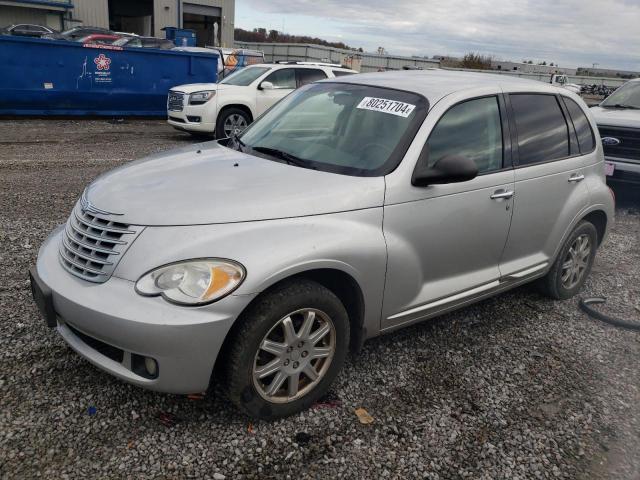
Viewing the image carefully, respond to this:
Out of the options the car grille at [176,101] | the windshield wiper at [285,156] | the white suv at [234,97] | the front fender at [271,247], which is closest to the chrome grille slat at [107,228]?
the front fender at [271,247]

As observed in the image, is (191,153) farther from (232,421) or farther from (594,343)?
(594,343)

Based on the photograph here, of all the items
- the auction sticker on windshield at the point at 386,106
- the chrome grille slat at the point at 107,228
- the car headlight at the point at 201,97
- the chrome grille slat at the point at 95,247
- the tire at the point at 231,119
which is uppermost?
the auction sticker on windshield at the point at 386,106

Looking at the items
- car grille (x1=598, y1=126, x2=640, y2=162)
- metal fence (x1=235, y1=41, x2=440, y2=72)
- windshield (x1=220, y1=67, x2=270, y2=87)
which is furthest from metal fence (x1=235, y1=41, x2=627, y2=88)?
car grille (x1=598, y1=126, x2=640, y2=162)

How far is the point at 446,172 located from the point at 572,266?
222 centimetres

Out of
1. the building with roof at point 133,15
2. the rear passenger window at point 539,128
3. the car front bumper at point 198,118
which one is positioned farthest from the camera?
the building with roof at point 133,15

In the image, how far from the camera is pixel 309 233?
8.99ft

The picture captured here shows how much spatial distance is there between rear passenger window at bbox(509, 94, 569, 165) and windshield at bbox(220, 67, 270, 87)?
8250mm

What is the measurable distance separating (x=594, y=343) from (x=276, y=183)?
272cm

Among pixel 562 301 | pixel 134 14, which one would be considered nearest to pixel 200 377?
pixel 562 301

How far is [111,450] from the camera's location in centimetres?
258

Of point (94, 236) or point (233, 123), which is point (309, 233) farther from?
point (233, 123)

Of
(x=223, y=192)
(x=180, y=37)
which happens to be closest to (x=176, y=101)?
(x=223, y=192)

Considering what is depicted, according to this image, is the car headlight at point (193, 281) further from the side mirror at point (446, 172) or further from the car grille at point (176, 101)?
the car grille at point (176, 101)

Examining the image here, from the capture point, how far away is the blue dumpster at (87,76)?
12.3m
